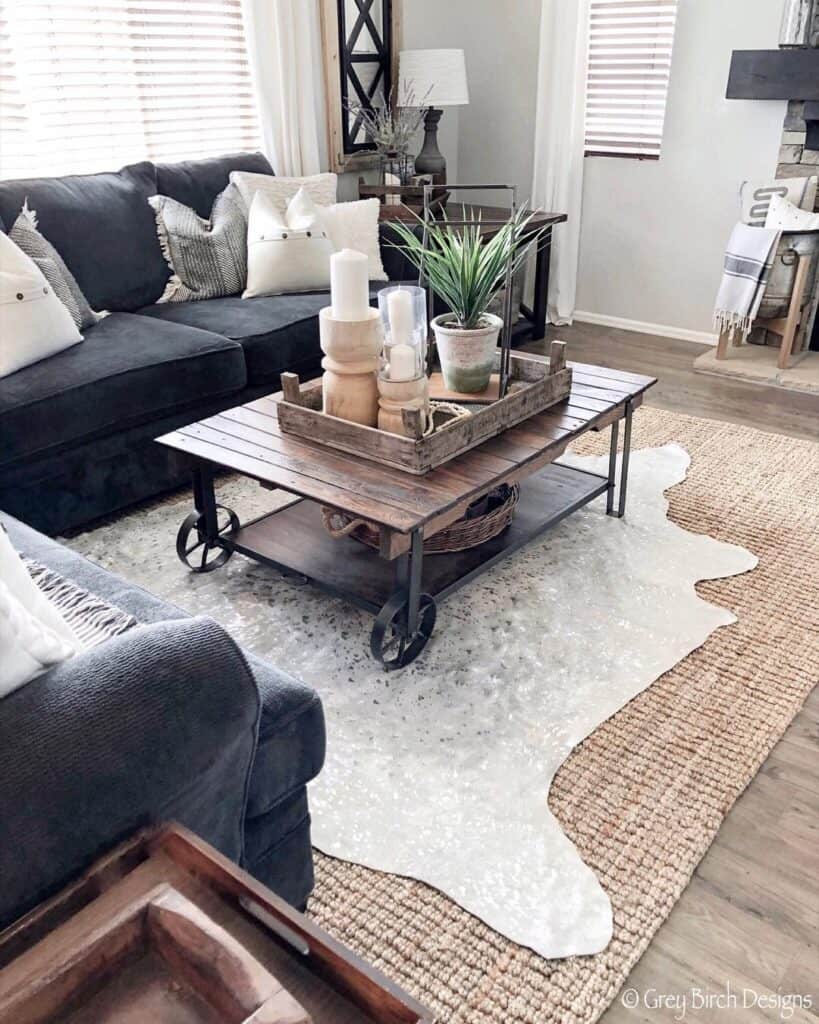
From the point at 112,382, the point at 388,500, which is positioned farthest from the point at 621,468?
the point at 112,382

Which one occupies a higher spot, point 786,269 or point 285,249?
point 285,249

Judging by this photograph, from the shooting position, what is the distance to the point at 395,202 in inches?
164

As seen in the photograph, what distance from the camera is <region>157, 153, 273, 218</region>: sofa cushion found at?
3.44 metres

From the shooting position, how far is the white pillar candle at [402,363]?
2053 millimetres

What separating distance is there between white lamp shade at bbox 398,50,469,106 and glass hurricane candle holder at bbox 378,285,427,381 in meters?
2.52

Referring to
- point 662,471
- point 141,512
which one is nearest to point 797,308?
point 662,471

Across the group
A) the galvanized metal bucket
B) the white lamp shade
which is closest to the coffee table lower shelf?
the galvanized metal bucket

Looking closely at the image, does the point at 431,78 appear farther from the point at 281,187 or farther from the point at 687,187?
the point at 687,187

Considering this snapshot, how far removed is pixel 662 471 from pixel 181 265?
191cm

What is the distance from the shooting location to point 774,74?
3.82m

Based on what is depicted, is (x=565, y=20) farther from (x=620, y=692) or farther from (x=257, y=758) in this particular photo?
(x=257, y=758)

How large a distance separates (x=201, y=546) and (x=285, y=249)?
54.3 inches

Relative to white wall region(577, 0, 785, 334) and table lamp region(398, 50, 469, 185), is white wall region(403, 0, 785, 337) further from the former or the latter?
table lamp region(398, 50, 469, 185)

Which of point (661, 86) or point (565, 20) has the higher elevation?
point (565, 20)
